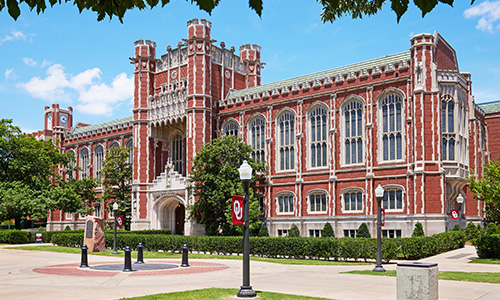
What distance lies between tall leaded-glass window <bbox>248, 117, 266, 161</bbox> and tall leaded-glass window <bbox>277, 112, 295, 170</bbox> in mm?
1648

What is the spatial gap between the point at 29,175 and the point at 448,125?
35.4 m

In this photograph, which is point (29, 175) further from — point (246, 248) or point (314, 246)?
point (246, 248)

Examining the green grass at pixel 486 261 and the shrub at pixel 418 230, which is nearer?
the green grass at pixel 486 261

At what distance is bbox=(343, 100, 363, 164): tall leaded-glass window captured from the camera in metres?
36.3

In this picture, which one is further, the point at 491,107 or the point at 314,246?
the point at 491,107

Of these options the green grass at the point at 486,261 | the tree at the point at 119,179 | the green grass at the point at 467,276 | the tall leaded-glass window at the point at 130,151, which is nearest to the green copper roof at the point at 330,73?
the tree at the point at 119,179

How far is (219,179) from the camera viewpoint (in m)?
38.3

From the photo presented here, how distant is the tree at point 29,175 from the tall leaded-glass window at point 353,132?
80.9 feet

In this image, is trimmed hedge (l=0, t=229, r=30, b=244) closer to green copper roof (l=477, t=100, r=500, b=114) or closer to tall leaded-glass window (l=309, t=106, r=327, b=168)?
tall leaded-glass window (l=309, t=106, r=327, b=168)

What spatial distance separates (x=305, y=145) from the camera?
39.0m

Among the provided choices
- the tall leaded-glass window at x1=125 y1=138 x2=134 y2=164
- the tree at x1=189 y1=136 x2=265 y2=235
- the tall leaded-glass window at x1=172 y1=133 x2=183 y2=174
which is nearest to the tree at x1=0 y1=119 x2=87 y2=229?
the tall leaded-glass window at x1=125 y1=138 x2=134 y2=164

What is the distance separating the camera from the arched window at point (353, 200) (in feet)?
117

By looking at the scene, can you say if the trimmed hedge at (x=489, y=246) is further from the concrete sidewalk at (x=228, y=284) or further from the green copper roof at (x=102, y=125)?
the green copper roof at (x=102, y=125)

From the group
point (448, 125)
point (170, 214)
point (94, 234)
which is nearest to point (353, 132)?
point (448, 125)
